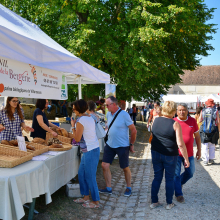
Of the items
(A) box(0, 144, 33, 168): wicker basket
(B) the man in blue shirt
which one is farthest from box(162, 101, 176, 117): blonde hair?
(A) box(0, 144, 33, 168): wicker basket

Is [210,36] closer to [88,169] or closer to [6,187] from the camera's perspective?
[88,169]

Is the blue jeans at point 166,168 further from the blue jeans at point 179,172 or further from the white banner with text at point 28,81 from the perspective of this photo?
the white banner with text at point 28,81

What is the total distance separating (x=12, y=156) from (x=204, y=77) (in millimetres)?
64618

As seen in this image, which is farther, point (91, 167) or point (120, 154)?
point (120, 154)

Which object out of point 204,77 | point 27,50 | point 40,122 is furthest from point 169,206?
point 204,77

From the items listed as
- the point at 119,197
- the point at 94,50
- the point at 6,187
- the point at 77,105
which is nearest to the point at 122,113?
the point at 77,105

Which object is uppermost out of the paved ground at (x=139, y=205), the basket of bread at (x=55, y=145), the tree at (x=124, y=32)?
the tree at (x=124, y=32)

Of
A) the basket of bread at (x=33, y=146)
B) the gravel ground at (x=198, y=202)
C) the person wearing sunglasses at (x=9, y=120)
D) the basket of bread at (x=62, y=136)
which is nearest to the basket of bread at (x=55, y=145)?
the basket of bread at (x=33, y=146)

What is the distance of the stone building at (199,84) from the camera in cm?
6119

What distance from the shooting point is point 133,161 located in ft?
28.0

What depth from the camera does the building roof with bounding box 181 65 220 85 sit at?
6206cm

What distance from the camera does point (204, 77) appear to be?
207 feet

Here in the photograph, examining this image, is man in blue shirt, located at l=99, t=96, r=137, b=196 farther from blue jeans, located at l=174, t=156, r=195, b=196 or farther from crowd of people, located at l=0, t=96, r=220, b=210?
blue jeans, located at l=174, t=156, r=195, b=196

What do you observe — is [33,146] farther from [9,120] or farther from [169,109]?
[169,109]
